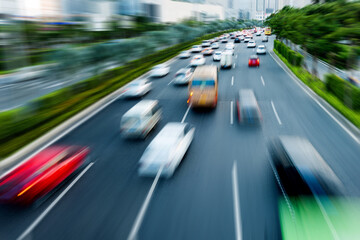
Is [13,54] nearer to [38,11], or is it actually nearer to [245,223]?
[245,223]

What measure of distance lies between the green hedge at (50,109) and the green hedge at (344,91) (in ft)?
60.4

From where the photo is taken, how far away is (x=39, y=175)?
931 centimetres

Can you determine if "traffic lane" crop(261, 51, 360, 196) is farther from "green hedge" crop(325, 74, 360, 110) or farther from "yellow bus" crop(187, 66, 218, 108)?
"yellow bus" crop(187, 66, 218, 108)

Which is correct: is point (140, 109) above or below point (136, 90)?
below

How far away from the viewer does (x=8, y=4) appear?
1847 inches

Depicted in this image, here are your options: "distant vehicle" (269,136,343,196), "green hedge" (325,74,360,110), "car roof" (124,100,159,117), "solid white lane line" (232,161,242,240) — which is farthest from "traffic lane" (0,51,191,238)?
"green hedge" (325,74,360,110)

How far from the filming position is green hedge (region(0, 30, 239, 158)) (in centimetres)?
1312

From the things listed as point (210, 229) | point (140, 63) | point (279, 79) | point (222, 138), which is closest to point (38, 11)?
point (140, 63)

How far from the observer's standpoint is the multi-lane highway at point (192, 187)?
8.35 metres

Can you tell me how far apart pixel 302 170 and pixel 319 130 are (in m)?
7.83

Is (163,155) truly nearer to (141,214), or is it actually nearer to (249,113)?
(141,214)

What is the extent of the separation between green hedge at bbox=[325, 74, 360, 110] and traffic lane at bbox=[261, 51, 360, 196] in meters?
1.64

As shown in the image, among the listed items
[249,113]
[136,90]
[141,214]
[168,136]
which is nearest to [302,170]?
[141,214]

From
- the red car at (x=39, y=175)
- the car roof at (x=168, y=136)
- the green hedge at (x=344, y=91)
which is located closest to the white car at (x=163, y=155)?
the car roof at (x=168, y=136)
